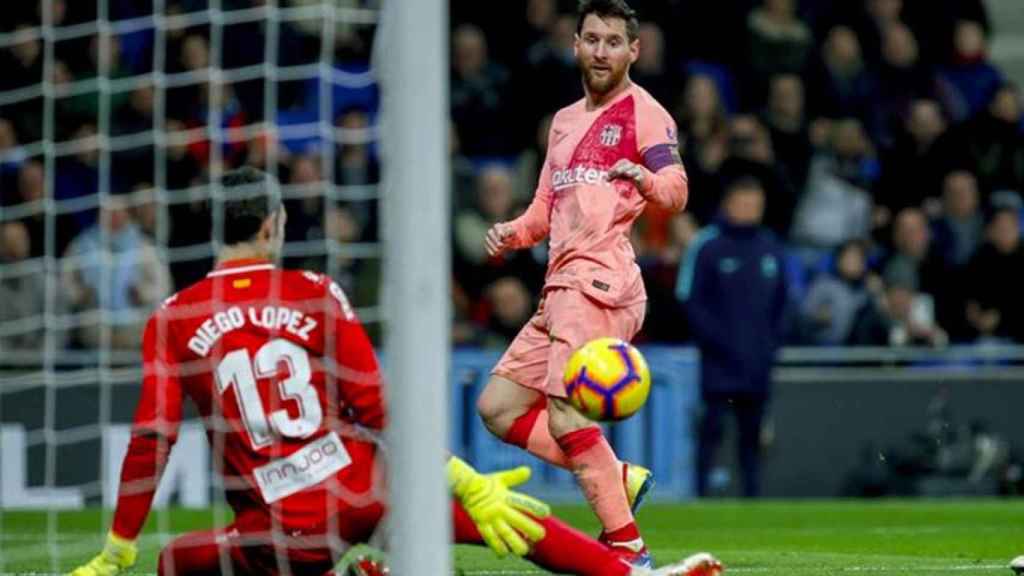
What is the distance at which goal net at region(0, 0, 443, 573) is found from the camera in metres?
13.0

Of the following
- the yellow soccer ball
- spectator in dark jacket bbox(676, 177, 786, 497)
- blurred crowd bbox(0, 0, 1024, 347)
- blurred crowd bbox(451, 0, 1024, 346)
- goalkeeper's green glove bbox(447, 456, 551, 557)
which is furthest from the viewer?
blurred crowd bbox(451, 0, 1024, 346)

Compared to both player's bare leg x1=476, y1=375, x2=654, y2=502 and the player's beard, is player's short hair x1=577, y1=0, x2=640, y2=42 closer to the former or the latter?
the player's beard

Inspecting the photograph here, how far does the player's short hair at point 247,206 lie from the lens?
22.1 feet

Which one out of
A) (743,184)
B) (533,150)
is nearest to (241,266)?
(743,184)

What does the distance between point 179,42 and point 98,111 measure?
66 centimetres

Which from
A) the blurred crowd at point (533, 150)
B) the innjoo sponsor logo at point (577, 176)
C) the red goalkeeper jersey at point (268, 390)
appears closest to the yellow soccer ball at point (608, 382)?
the innjoo sponsor logo at point (577, 176)

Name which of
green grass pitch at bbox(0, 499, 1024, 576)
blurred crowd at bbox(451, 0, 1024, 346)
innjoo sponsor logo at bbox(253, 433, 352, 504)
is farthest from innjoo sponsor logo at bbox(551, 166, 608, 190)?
blurred crowd at bbox(451, 0, 1024, 346)

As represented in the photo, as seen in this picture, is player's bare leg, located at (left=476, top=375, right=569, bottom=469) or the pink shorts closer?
the pink shorts

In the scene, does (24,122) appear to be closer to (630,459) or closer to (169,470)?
(169,470)

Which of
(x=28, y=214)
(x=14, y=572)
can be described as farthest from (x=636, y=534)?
(x=28, y=214)

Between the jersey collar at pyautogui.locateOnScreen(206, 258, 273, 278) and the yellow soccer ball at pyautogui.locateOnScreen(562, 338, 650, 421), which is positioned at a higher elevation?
the jersey collar at pyautogui.locateOnScreen(206, 258, 273, 278)

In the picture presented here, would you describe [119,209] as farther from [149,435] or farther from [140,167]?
[149,435]

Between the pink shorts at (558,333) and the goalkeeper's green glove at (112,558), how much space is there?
64.3 inches

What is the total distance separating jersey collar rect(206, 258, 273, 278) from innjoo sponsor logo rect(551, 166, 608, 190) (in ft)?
4.87
